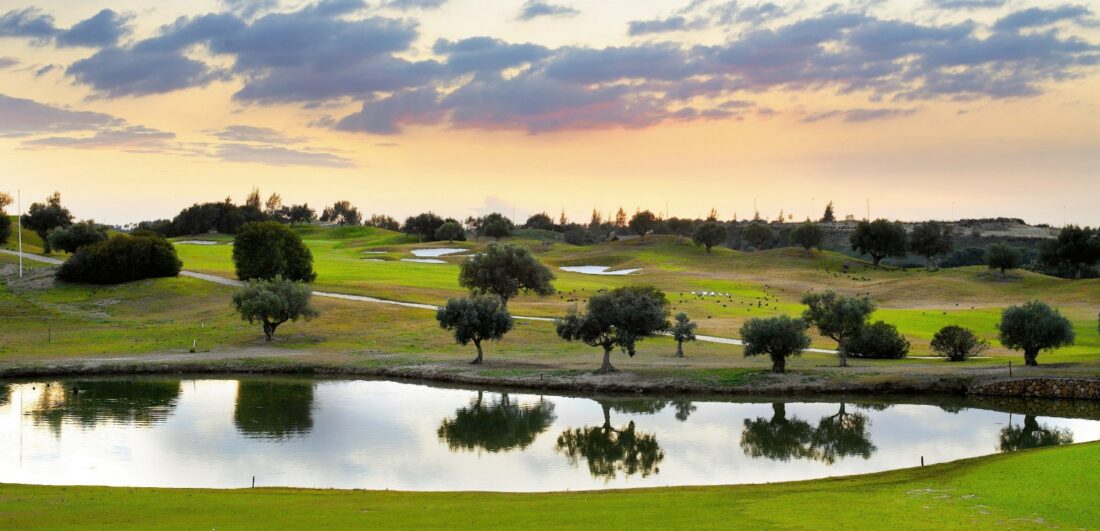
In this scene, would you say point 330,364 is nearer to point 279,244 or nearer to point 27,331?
point 27,331

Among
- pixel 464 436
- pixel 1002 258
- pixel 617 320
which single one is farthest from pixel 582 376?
pixel 1002 258

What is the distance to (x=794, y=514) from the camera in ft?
85.4

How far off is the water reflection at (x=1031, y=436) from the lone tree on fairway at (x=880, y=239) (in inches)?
4081

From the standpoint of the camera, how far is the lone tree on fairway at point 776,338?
59.6 metres

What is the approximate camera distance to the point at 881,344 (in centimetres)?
6838

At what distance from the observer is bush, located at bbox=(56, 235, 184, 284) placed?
328 feet

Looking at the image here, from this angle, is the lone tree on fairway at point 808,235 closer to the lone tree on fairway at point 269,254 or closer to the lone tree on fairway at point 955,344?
the lone tree on fairway at point 269,254

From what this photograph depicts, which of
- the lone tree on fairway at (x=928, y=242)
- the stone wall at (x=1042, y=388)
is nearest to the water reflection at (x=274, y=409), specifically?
the stone wall at (x=1042, y=388)

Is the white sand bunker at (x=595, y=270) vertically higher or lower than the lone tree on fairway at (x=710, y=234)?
lower

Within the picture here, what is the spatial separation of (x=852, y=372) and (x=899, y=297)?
55.9 metres

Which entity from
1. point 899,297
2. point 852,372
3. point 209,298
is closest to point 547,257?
point 899,297

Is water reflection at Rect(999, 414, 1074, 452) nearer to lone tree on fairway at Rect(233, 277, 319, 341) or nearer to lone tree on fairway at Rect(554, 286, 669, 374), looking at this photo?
lone tree on fairway at Rect(554, 286, 669, 374)

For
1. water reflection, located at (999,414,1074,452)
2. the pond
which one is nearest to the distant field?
water reflection, located at (999,414,1074,452)

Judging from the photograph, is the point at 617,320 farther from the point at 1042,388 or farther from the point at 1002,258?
the point at 1002,258
